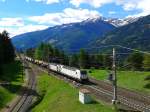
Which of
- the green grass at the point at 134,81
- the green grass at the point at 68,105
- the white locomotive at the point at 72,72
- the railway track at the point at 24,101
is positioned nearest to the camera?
the green grass at the point at 68,105

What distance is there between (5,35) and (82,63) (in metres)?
41.2

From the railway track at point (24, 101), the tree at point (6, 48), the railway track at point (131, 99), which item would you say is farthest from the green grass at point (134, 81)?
the tree at point (6, 48)

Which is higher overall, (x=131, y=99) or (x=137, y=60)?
(x=137, y=60)

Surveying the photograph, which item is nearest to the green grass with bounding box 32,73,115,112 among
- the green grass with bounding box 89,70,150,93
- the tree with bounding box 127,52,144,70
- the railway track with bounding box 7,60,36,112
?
the railway track with bounding box 7,60,36,112

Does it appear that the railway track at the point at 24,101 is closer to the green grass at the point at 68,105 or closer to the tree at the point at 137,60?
the green grass at the point at 68,105

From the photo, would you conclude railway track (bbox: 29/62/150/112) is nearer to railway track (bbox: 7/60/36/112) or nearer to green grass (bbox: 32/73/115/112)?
green grass (bbox: 32/73/115/112)

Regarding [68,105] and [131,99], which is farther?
[131,99]

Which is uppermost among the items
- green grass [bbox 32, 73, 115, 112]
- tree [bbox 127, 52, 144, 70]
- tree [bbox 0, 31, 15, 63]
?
tree [bbox 0, 31, 15, 63]

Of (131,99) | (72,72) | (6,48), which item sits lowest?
(131,99)

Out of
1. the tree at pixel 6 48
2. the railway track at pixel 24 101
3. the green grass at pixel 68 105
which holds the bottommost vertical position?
the railway track at pixel 24 101

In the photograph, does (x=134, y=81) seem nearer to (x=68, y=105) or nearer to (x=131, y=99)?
(x=131, y=99)

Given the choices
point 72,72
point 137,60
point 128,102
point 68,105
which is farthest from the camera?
point 137,60

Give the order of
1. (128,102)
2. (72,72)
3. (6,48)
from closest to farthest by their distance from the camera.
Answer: (128,102)
(72,72)
(6,48)

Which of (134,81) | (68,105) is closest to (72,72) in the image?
(134,81)
